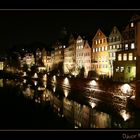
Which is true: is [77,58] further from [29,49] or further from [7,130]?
[7,130]

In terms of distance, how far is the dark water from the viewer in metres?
4.10

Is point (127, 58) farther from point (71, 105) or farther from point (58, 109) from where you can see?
point (71, 105)

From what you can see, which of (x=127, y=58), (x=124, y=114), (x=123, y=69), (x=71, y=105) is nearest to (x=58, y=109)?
(x=71, y=105)

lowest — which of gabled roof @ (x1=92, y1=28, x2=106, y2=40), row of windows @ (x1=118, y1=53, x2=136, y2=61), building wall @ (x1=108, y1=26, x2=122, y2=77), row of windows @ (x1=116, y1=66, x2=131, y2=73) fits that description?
row of windows @ (x1=116, y1=66, x2=131, y2=73)

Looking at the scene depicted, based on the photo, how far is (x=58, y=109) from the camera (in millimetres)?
5340

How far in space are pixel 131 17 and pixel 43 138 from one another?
1846mm

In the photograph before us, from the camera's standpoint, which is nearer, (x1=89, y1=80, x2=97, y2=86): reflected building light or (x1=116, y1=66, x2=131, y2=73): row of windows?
(x1=116, y1=66, x2=131, y2=73): row of windows

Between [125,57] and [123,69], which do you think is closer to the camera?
[125,57]

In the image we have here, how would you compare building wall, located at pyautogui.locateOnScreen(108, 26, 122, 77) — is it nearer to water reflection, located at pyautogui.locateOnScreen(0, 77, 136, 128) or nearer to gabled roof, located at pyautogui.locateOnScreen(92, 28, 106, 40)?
gabled roof, located at pyautogui.locateOnScreen(92, 28, 106, 40)

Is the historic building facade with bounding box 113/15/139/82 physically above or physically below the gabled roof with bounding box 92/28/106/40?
below

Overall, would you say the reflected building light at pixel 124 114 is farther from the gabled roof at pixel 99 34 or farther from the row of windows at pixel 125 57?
the gabled roof at pixel 99 34

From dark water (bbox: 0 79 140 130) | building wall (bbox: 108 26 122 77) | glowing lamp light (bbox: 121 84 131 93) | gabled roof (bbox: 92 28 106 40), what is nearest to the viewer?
dark water (bbox: 0 79 140 130)

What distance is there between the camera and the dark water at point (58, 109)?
4.10 meters

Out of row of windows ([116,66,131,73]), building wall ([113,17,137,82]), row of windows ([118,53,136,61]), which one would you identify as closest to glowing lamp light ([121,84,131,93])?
building wall ([113,17,137,82])
